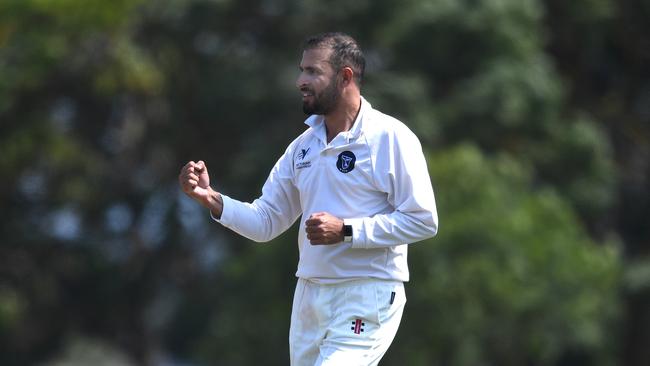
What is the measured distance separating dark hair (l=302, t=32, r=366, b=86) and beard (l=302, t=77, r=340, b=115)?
9cm

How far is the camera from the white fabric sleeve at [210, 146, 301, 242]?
677 cm

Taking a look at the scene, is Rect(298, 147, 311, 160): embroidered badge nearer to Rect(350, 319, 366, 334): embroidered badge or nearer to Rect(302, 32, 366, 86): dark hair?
Rect(302, 32, 366, 86): dark hair

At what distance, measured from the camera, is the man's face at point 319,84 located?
6.57 metres

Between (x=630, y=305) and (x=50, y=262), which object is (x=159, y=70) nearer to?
(x=50, y=262)

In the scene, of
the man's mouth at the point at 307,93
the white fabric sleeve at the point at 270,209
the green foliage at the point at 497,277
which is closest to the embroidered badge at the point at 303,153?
the white fabric sleeve at the point at 270,209

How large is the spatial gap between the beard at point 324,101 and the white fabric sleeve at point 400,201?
31 centimetres

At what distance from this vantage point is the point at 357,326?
21.3ft

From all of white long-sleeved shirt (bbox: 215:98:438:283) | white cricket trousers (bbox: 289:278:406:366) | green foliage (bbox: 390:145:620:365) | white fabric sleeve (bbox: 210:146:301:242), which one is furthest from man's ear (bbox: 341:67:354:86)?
green foliage (bbox: 390:145:620:365)

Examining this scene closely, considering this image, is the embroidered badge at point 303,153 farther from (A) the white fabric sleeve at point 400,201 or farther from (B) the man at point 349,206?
(A) the white fabric sleeve at point 400,201

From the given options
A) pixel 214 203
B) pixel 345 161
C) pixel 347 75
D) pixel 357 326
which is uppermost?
pixel 347 75

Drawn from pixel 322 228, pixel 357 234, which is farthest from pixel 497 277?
pixel 322 228

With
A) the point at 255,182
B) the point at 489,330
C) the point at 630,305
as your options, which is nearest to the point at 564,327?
the point at 489,330

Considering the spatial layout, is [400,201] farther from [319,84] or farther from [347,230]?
[319,84]

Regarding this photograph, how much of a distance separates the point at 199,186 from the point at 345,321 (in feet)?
2.98
